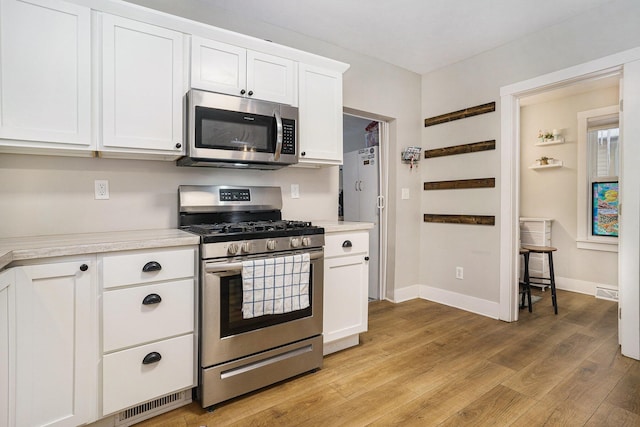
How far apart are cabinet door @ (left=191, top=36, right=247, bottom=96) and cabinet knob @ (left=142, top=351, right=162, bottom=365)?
1501 millimetres

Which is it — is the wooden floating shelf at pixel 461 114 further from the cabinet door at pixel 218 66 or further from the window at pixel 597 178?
the cabinet door at pixel 218 66

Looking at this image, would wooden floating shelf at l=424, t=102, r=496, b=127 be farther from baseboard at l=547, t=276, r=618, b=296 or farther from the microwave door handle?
baseboard at l=547, t=276, r=618, b=296

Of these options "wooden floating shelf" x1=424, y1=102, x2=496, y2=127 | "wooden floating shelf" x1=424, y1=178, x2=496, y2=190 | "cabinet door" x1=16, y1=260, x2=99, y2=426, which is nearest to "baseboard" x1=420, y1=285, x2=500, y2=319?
"wooden floating shelf" x1=424, y1=178, x2=496, y2=190

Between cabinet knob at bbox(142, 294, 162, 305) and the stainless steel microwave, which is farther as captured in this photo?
the stainless steel microwave

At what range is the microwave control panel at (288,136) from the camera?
2270mm

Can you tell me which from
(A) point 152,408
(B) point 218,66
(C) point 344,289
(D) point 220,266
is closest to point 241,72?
(B) point 218,66

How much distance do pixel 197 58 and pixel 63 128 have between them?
0.82m

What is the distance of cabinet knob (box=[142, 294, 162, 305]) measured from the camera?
1587 millimetres

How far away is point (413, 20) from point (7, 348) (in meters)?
3.18

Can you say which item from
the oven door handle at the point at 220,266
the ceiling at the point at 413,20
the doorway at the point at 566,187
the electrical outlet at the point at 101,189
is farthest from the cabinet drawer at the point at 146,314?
the doorway at the point at 566,187

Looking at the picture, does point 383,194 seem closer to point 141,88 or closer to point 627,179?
point 627,179

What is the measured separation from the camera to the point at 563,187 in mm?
4195

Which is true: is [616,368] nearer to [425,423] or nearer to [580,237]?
[425,423]

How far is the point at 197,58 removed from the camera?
198 cm
